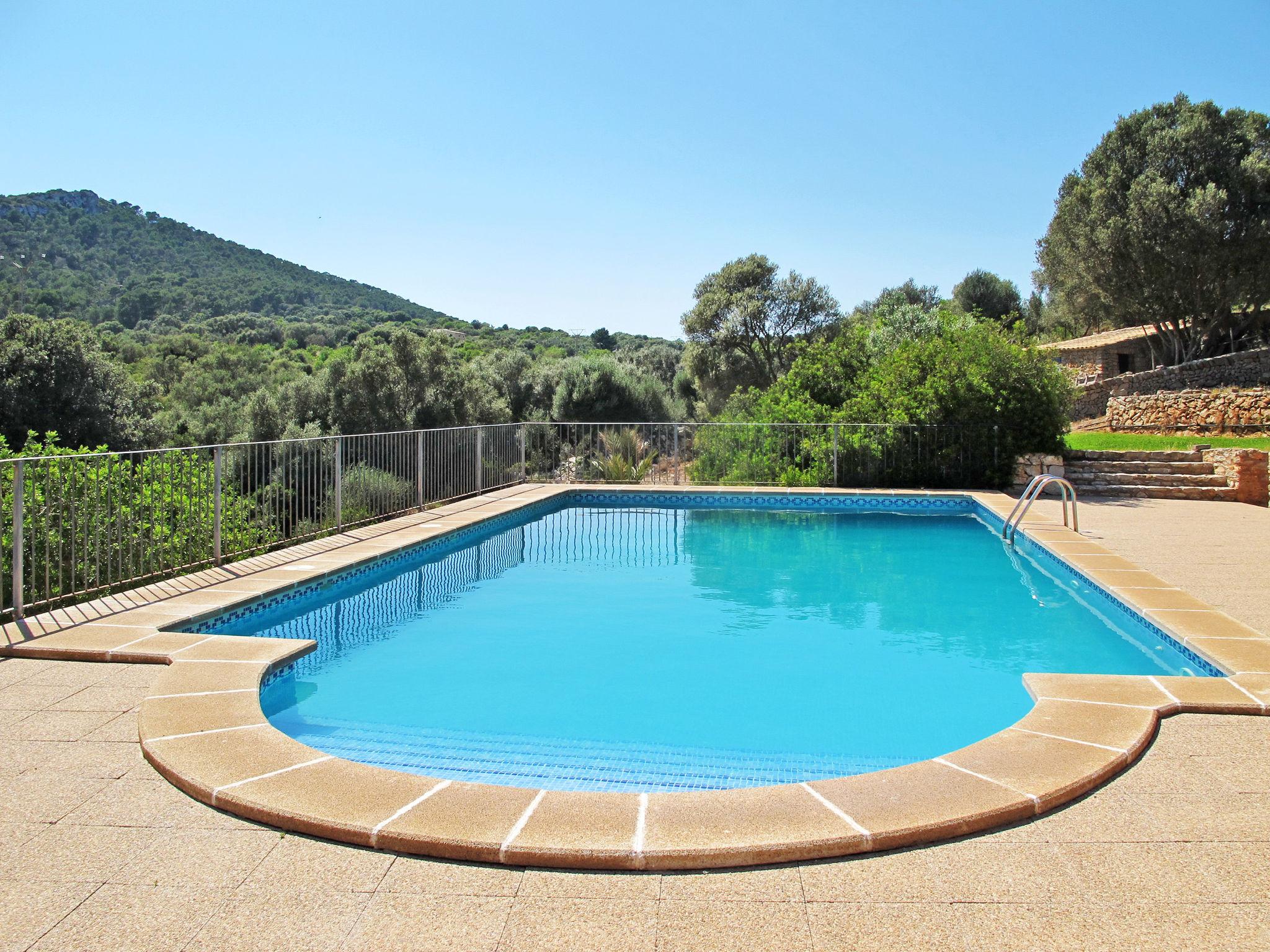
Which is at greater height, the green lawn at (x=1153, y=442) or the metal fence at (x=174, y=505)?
the green lawn at (x=1153, y=442)

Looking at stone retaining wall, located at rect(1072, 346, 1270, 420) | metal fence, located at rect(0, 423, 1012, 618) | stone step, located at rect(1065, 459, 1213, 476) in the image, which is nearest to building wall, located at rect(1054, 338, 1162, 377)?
stone retaining wall, located at rect(1072, 346, 1270, 420)

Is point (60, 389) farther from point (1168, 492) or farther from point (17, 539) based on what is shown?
point (1168, 492)

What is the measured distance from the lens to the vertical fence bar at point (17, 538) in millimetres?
4602

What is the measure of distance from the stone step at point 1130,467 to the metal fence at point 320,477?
1.32 metres

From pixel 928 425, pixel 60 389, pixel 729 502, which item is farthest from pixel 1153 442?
pixel 60 389

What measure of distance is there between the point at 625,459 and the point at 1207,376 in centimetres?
1712

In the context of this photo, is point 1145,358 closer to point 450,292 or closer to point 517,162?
point 517,162

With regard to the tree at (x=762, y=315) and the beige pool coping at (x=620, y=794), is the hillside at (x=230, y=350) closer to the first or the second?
the tree at (x=762, y=315)

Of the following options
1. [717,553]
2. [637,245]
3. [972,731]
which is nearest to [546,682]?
[972,731]

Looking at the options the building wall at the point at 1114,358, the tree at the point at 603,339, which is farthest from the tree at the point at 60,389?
the tree at the point at 603,339

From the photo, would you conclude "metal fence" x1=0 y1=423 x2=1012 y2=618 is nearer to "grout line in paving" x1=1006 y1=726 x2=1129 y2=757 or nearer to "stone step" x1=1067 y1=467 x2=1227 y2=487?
"stone step" x1=1067 y1=467 x2=1227 y2=487

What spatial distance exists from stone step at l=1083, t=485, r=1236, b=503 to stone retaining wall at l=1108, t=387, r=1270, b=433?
24.8 ft

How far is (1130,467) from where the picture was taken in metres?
13.0

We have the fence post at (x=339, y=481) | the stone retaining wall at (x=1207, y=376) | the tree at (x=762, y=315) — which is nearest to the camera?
the fence post at (x=339, y=481)
